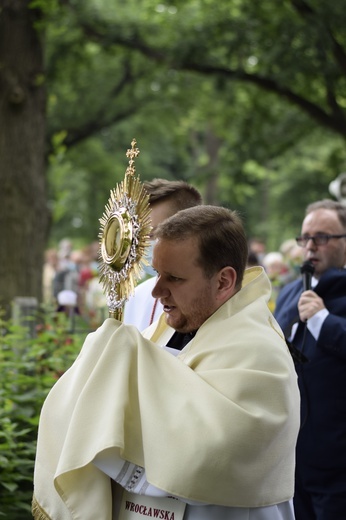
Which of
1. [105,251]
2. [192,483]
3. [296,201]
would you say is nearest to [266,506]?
[192,483]

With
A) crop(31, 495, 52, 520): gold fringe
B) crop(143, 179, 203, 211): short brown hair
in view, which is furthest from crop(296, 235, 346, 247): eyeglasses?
crop(31, 495, 52, 520): gold fringe

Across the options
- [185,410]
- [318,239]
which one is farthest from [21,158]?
[185,410]

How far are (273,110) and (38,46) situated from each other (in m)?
9.20

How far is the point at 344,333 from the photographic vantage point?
5188 millimetres

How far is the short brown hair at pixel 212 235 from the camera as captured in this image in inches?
127

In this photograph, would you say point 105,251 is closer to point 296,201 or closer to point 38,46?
point 38,46

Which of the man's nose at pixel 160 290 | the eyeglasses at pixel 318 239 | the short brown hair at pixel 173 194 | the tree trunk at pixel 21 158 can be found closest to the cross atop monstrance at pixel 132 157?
the man's nose at pixel 160 290

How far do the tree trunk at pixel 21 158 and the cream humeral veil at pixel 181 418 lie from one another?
8881 mm

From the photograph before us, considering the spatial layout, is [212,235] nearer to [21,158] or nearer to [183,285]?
[183,285]

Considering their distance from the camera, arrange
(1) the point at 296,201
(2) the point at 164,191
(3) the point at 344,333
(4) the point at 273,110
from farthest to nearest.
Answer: (1) the point at 296,201
(4) the point at 273,110
(3) the point at 344,333
(2) the point at 164,191

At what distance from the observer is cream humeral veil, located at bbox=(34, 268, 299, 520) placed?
2945 millimetres

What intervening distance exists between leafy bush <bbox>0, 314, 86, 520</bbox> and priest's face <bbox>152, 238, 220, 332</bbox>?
187 centimetres

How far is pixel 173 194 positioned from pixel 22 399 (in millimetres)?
1811

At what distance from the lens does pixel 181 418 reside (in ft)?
9.77
